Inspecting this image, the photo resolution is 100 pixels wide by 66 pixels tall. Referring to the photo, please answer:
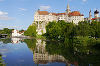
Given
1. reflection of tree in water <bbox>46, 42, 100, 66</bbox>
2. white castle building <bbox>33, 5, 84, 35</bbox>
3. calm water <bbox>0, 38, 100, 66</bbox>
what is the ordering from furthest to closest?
1. white castle building <bbox>33, 5, 84, 35</bbox>
2. reflection of tree in water <bbox>46, 42, 100, 66</bbox>
3. calm water <bbox>0, 38, 100, 66</bbox>

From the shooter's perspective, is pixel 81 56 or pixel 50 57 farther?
pixel 81 56

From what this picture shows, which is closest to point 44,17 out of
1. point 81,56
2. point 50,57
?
point 81,56

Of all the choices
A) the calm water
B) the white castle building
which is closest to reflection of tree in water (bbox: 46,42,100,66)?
the calm water

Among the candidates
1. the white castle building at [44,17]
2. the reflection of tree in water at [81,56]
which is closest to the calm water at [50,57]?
the reflection of tree in water at [81,56]

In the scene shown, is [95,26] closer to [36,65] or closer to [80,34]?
[80,34]

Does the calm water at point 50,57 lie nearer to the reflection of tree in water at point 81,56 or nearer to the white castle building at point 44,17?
the reflection of tree in water at point 81,56

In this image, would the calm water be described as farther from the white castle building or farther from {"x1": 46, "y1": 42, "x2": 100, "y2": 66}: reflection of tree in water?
the white castle building

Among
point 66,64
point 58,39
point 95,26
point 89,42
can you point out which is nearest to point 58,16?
point 58,39

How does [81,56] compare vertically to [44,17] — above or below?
below

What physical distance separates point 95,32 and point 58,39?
21451mm

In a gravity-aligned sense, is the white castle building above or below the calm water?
above

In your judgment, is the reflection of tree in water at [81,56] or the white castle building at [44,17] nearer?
the reflection of tree in water at [81,56]

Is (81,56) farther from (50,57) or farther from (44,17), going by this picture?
(44,17)

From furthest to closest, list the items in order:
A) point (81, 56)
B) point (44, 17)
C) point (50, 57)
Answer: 1. point (44, 17)
2. point (81, 56)
3. point (50, 57)
